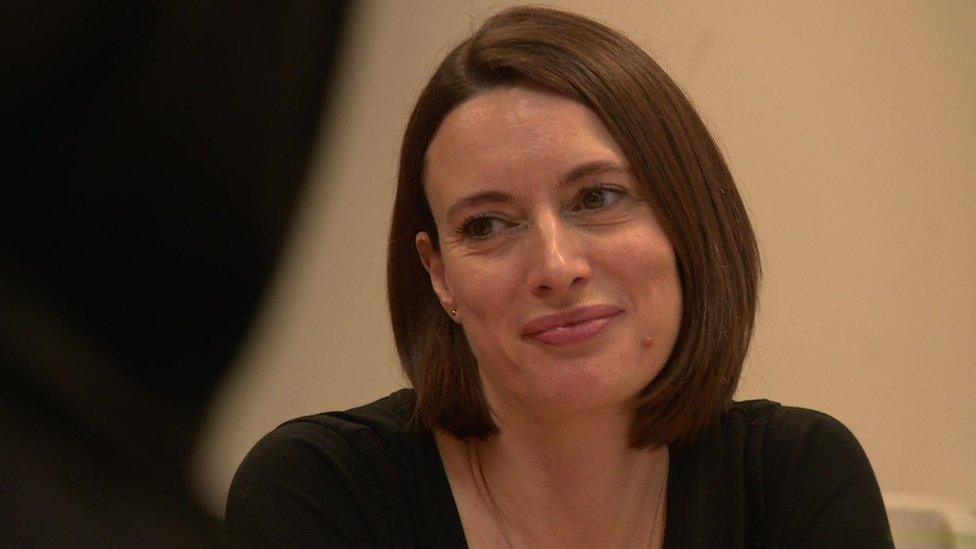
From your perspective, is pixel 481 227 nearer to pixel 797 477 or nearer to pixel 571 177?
pixel 571 177

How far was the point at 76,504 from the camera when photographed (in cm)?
14

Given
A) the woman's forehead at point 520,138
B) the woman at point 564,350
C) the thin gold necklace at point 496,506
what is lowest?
the thin gold necklace at point 496,506

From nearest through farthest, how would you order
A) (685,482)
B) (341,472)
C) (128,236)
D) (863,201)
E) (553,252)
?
(128,236)
(553,252)
(341,472)
(685,482)
(863,201)

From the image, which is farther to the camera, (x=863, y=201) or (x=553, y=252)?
(x=863, y=201)

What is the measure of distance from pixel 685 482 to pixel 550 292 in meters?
0.33

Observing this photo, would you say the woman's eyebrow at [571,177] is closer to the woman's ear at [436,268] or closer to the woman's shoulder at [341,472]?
the woman's ear at [436,268]

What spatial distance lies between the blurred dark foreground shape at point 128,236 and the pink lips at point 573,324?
2.82ft

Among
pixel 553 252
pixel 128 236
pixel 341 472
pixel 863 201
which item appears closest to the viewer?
pixel 128 236

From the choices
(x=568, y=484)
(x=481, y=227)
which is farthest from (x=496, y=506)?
(x=481, y=227)

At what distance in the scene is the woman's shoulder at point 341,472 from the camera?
41.4 inches

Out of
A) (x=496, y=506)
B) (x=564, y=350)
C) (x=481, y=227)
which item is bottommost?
(x=496, y=506)

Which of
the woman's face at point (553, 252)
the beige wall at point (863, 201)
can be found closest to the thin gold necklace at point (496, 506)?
the woman's face at point (553, 252)

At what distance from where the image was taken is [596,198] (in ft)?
3.39

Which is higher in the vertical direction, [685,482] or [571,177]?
[571,177]
